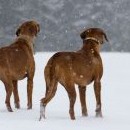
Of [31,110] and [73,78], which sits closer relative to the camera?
[73,78]

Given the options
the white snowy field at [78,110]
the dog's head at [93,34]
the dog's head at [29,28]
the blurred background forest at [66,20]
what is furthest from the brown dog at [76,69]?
the blurred background forest at [66,20]

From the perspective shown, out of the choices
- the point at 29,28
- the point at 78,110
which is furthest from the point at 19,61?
the point at 78,110

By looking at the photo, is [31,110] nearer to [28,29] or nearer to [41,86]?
[28,29]

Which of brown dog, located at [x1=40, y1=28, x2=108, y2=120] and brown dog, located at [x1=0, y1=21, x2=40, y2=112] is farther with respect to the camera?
brown dog, located at [x1=0, y1=21, x2=40, y2=112]

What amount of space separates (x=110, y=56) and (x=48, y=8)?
105 ft

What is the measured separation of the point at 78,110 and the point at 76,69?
5.92 ft

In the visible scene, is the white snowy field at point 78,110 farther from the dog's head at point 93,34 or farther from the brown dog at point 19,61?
the dog's head at point 93,34

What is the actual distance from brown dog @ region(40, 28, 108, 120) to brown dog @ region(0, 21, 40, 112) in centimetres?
92

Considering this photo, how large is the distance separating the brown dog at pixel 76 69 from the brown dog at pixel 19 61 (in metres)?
0.92

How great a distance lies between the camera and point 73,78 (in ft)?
29.4

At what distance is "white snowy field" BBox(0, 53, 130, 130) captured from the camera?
816cm

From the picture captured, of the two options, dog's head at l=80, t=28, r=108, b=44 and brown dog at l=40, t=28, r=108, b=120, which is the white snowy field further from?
dog's head at l=80, t=28, r=108, b=44

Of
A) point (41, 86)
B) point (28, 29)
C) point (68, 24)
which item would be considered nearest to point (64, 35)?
point (68, 24)

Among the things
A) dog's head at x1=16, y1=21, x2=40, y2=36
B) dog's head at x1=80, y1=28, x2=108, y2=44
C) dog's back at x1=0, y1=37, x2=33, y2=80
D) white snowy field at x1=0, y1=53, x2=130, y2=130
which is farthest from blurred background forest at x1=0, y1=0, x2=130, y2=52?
dog's head at x1=80, y1=28, x2=108, y2=44
